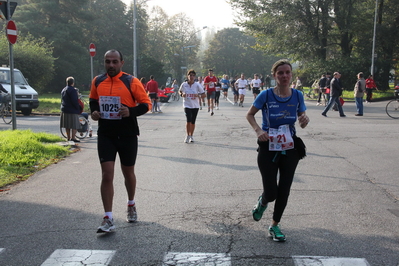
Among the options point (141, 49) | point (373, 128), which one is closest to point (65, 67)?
point (141, 49)

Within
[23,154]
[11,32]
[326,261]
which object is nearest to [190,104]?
[23,154]

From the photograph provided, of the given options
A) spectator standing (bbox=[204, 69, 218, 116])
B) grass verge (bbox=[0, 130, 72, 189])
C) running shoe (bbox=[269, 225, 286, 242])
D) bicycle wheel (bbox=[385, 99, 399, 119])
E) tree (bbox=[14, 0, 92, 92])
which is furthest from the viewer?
tree (bbox=[14, 0, 92, 92])

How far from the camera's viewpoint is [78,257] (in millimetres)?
4207

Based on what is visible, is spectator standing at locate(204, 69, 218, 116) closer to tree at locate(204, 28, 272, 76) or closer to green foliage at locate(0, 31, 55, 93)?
green foliage at locate(0, 31, 55, 93)

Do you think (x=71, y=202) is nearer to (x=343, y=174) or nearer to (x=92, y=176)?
(x=92, y=176)

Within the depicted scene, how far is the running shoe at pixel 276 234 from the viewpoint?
181 inches

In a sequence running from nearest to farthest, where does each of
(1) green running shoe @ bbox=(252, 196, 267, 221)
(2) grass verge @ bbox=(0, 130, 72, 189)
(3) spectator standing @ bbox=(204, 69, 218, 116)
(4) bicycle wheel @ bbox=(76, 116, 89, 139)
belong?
1. (1) green running shoe @ bbox=(252, 196, 267, 221)
2. (2) grass verge @ bbox=(0, 130, 72, 189)
3. (4) bicycle wheel @ bbox=(76, 116, 89, 139)
4. (3) spectator standing @ bbox=(204, 69, 218, 116)

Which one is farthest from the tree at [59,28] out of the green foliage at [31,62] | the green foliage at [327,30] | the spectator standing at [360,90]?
the spectator standing at [360,90]

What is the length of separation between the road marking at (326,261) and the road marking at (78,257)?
1.70 metres

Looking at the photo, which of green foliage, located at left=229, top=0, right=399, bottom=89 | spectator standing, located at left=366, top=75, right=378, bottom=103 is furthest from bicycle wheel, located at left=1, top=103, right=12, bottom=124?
green foliage, located at left=229, top=0, right=399, bottom=89

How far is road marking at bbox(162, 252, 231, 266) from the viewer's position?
4.05 m

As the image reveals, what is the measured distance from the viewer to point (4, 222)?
536 cm

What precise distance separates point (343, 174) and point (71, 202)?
461 centimetres

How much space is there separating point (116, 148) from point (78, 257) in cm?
132
